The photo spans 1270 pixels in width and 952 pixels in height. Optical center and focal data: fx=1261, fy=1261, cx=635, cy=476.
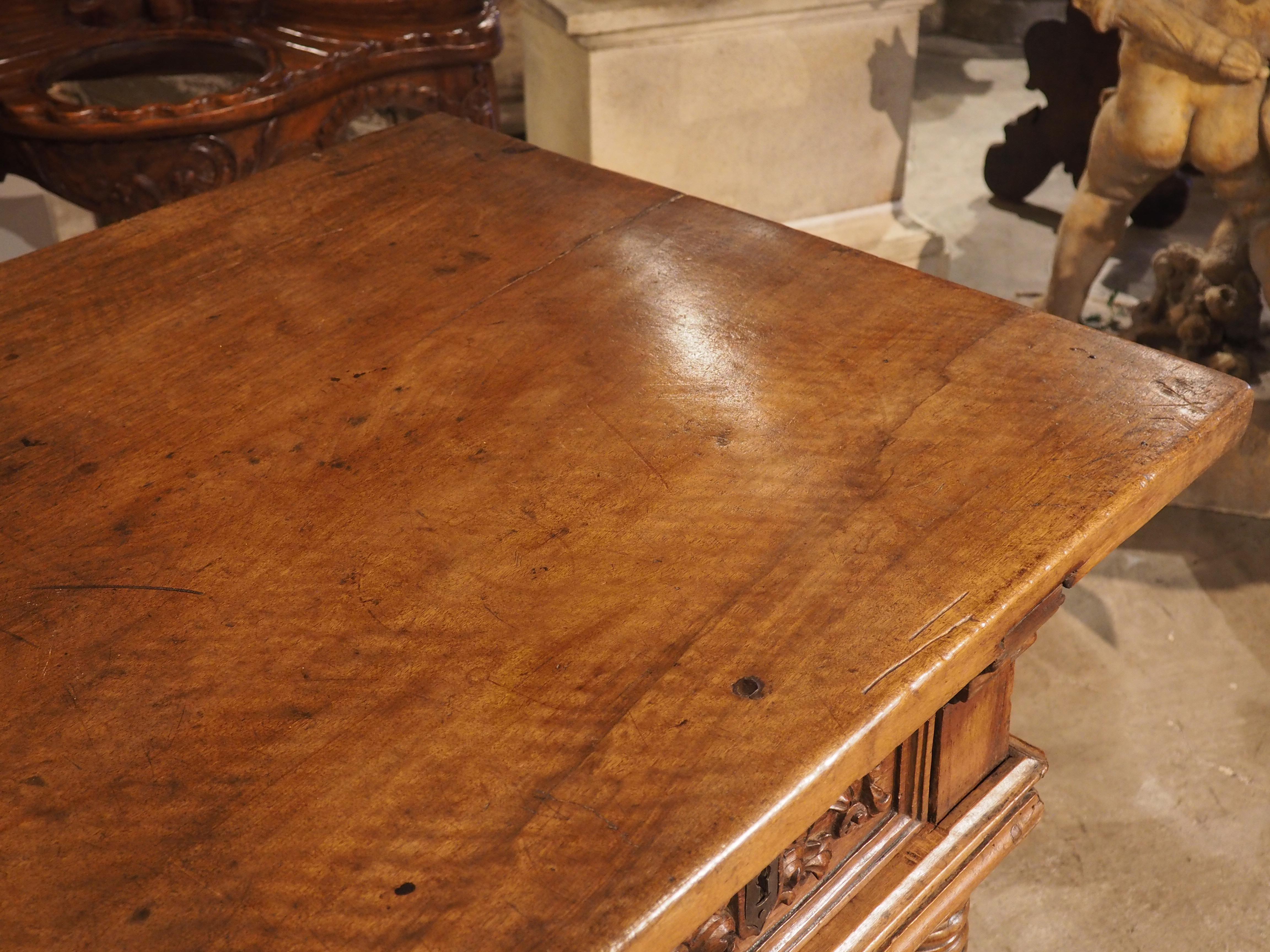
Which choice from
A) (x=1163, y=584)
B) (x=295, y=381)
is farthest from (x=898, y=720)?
(x=1163, y=584)

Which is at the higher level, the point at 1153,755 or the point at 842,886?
the point at 842,886

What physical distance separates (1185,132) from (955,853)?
144 centimetres

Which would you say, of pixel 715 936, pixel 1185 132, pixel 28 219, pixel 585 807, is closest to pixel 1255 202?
pixel 1185 132

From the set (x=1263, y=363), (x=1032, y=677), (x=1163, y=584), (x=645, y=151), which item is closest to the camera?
(x=1032, y=677)

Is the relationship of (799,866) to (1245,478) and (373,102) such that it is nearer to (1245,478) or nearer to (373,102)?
(373,102)

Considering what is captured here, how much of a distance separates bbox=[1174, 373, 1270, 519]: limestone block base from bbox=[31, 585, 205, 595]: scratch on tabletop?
1.72 metres

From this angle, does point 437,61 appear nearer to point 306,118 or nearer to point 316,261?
point 306,118

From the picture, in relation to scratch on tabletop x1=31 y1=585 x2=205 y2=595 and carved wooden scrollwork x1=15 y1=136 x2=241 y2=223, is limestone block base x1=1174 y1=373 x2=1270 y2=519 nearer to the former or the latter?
carved wooden scrollwork x1=15 y1=136 x2=241 y2=223

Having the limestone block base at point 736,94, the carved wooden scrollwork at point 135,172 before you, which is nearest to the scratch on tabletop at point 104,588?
the carved wooden scrollwork at point 135,172

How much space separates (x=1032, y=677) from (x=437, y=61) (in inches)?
46.3

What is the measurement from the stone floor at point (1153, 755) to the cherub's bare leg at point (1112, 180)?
471mm

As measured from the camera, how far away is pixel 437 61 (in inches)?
65.8

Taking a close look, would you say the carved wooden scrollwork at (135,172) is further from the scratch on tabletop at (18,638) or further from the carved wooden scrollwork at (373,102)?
the scratch on tabletop at (18,638)

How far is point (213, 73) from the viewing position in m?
1.63
